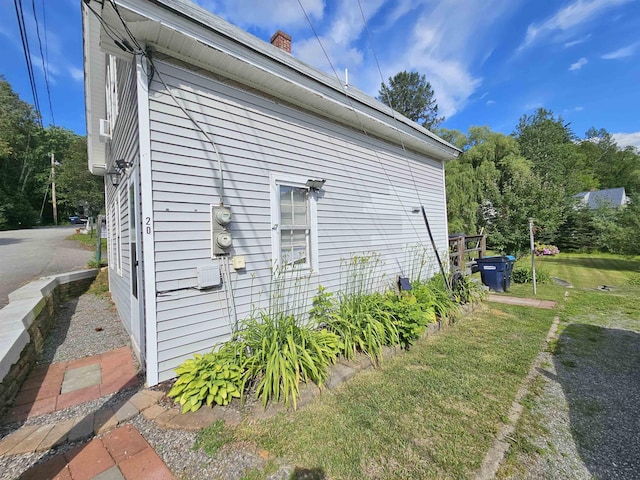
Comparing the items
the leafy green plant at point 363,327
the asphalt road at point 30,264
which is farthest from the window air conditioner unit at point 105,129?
the leafy green plant at point 363,327

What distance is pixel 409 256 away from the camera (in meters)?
6.74

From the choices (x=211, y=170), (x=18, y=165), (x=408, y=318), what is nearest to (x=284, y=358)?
(x=408, y=318)

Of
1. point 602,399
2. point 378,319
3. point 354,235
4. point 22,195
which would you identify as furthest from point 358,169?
point 22,195

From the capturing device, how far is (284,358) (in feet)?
9.16

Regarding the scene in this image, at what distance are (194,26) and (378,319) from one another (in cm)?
418

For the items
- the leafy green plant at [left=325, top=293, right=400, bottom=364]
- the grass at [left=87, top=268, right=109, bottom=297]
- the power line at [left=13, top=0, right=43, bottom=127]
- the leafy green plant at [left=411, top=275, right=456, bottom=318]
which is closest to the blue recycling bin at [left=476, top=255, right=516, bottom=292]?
the leafy green plant at [left=411, top=275, right=456, bottom=318]

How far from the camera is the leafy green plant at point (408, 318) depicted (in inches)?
155

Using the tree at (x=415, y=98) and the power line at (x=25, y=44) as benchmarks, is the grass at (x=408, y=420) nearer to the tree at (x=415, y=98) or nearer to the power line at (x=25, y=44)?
the power line at (x=25, y=44)

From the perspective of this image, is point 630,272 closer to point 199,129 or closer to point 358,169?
point 358,169

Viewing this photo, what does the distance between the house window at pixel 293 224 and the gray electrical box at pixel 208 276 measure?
890 millimetres

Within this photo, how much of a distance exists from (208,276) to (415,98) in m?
25.7

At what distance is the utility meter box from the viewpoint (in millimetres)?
3265

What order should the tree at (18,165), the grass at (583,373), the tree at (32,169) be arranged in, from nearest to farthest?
the grass at (583,373), the tree at (32,169), the tree at (18,165)

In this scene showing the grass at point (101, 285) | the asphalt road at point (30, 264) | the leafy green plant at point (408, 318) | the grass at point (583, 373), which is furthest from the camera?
the grass at point (101, 285)
